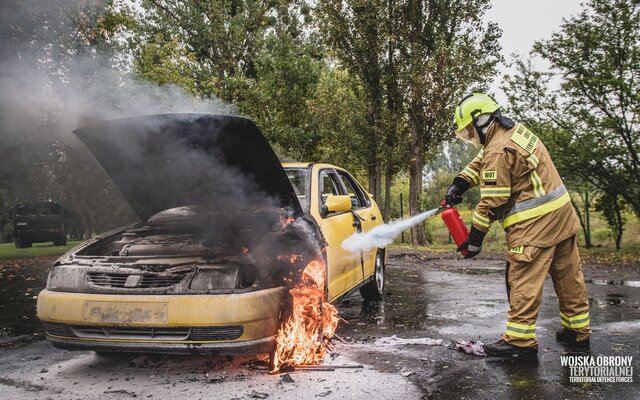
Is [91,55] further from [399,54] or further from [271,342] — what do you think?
[271,342]

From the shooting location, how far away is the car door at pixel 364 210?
232 inches

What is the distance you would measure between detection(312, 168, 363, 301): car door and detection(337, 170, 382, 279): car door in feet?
1.07

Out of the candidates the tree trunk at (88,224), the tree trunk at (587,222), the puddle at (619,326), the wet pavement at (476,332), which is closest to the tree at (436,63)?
the tree trunk at (587,222)

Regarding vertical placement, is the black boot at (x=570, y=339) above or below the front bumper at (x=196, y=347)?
below

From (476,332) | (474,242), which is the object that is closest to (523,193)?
(474,242)

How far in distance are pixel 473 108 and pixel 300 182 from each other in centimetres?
177

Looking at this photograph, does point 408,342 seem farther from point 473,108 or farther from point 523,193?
point 473,108

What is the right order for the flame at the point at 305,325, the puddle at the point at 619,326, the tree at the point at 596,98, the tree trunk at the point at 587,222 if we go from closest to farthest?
1. the flame at the point at 305,325
2. the puddle at the point at 619,326
3. the tree at the point at 596,98
4. the tree trunk at the point at 587,222

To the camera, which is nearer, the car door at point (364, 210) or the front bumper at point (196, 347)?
the front bumper at point (196, 347)

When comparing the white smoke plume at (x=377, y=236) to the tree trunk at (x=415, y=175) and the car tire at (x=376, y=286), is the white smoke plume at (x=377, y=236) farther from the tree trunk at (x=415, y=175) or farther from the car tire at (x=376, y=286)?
the tree trunk at (x=415, y=175)

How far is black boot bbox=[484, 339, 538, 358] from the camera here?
13.4ft

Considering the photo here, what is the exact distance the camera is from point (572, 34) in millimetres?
12539

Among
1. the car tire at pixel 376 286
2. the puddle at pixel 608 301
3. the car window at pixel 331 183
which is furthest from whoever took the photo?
the car tire at pixel 376 286

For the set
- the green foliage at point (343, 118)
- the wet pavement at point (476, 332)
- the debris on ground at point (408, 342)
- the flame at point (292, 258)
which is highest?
the green foliage at point (343, 118)
